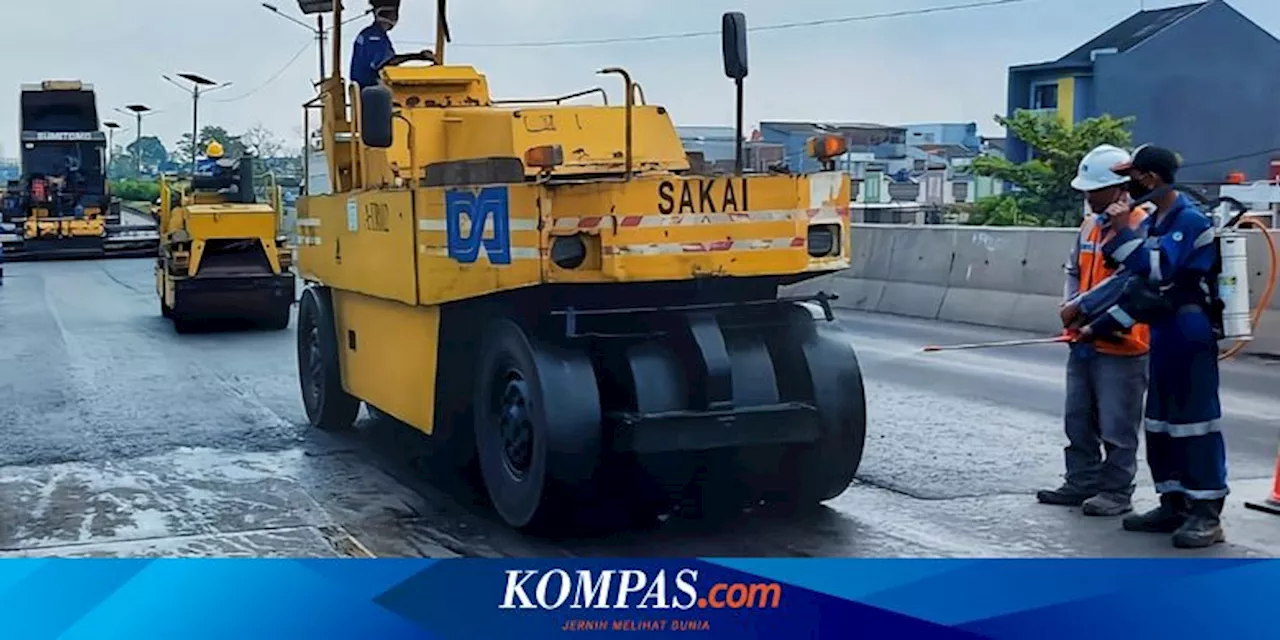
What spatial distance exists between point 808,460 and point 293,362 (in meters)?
7.88

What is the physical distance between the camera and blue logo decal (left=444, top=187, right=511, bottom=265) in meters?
6.46

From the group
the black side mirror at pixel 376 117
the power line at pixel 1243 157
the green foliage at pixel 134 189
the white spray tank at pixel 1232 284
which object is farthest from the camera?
the green foliage at pixel 134 189

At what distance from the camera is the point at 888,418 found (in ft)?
32.0

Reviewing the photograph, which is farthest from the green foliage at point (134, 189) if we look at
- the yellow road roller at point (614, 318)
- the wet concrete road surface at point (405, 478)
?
the yellow road roller at point (614, 318)

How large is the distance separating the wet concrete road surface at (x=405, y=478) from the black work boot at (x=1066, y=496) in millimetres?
89

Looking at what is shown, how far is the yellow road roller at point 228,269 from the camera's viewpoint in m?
17.4

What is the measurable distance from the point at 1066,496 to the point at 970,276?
8.92 meters

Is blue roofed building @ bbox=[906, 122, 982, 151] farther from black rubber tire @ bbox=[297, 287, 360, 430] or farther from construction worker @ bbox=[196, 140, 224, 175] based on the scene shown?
black rubber tire @ bbox=[297, 287, 360, 430]

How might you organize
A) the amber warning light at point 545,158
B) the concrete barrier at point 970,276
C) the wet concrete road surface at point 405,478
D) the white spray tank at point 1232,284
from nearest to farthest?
the white spray tank at point 1232,284 < the amber warning light at point 545,158 < the wet concrete road surface at point 405,478 < the concrete barrier at point 970,276

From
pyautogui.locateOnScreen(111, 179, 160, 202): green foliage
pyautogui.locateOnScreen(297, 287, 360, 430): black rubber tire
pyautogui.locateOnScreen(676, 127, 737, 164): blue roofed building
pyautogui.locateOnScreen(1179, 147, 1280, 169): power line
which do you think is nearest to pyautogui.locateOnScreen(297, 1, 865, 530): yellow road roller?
pyautogui.locateOnScreen(676, 127, 737, 164): blue roofed building

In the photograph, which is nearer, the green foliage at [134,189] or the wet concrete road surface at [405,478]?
the wet concrete road surface at [405,478]

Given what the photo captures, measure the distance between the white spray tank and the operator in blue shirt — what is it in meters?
4.89

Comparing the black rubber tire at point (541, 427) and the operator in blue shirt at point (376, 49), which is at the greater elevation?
the operator in blue shirt at point (376, 49)

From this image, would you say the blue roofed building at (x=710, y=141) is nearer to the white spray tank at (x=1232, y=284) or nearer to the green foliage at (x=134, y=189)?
the white spray tank at (x=1232, y=284)
